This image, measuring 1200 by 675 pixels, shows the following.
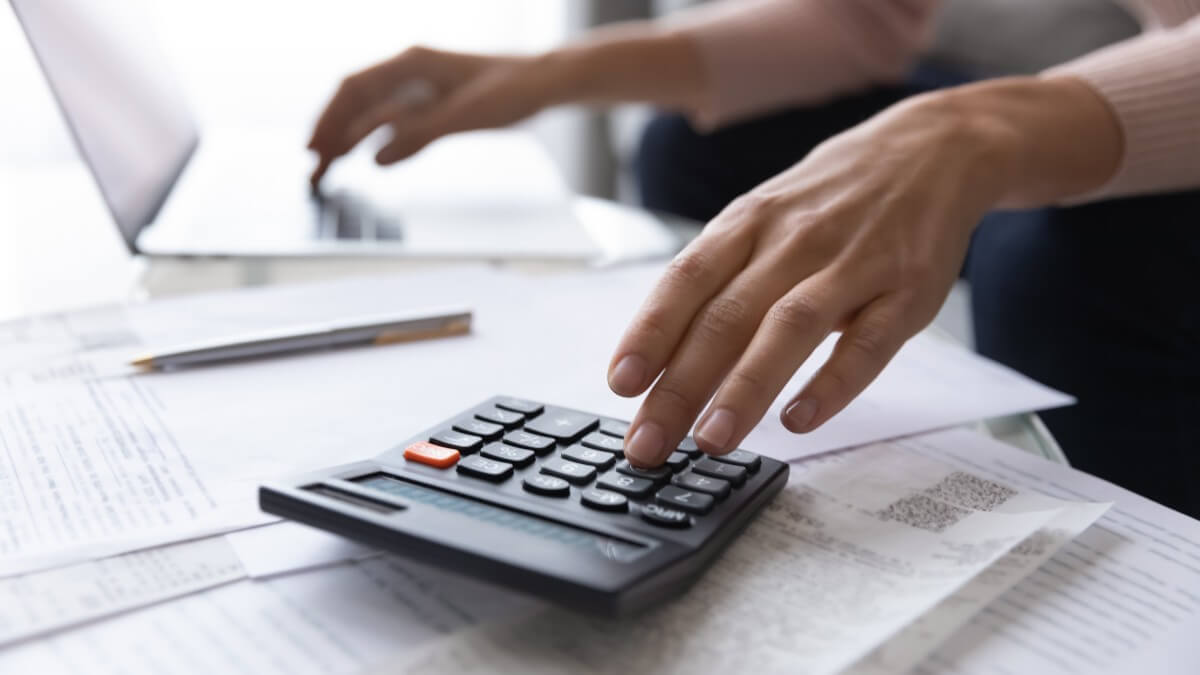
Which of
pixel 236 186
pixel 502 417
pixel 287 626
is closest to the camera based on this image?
pixel 287 626

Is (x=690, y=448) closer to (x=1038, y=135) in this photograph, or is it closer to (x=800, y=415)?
(x=800, y=415)

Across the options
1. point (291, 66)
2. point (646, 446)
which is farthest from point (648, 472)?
point (291, 66)

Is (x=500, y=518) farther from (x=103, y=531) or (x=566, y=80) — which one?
(x=566, y=80)

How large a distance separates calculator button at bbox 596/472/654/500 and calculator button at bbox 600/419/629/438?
1.3 inches

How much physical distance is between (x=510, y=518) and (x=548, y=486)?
22 millimetres

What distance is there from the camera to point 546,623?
299mm

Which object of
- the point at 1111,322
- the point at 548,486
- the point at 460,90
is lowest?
the point at 1111,322

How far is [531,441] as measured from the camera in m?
0.38

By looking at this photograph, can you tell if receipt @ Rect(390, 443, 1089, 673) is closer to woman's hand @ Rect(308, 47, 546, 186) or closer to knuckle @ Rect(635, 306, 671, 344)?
knuckle @ Rect(635, 306, 671, 344)

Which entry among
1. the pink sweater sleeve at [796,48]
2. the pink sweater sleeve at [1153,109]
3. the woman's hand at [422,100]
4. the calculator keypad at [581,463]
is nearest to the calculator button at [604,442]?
the calculator keypad at [581,463]

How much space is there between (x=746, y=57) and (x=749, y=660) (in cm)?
83

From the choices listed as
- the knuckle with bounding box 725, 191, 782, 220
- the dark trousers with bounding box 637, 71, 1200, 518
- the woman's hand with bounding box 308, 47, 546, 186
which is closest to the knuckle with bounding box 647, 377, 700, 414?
the knuckle with bounding box 725, 191, 782, 220

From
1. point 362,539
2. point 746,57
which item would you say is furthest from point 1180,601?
point 746,57

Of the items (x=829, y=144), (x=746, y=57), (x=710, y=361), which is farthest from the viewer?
(x=746, y=57)
